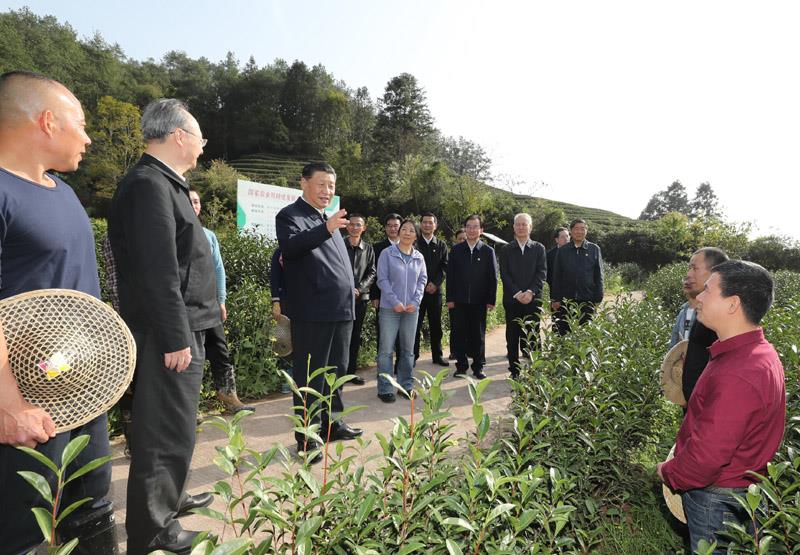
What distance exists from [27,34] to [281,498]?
74.5 metres

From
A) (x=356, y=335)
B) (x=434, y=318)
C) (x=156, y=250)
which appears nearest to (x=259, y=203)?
(x=434, y=318)

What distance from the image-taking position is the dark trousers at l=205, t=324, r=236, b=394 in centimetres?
430

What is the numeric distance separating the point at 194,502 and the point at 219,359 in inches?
66.6

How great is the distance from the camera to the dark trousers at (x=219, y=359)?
430 cm

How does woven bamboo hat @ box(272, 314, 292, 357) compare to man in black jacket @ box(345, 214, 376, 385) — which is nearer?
woven bamboo hat @ box(272, 314, 292, 357)

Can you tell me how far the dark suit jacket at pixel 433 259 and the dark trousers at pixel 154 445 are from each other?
5.04m

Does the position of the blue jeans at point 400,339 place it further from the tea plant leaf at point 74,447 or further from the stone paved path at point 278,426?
the tea plant leaf at point 74,447

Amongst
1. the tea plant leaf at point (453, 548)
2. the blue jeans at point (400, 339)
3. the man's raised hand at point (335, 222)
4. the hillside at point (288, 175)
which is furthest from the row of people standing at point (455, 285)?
the hillside at point (288, 175)

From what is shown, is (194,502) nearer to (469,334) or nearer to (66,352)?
(66,352)

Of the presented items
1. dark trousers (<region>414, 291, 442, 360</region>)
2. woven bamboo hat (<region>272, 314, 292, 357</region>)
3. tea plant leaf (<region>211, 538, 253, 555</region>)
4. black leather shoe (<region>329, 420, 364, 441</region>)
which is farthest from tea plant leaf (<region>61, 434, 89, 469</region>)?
dark trousers (<region>414, 291, 442, 360</region>)

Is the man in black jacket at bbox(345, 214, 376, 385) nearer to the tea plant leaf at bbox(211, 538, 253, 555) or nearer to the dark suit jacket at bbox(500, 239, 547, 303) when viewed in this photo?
the dark suit jacket at bbox(500, 239, 547, 303)

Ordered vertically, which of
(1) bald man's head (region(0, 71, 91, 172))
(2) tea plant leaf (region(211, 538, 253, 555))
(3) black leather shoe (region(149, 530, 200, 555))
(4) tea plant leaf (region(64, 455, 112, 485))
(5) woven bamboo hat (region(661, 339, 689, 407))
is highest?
(1) bald man's head (region(0, 71, 91, 172))

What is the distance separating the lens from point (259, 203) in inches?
376

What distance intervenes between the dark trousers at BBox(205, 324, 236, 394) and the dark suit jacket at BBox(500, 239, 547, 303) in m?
3.62
